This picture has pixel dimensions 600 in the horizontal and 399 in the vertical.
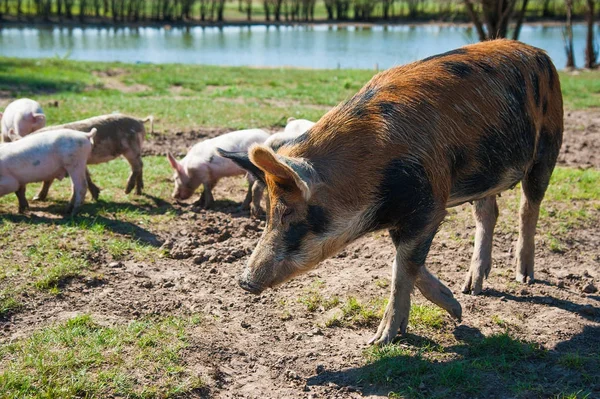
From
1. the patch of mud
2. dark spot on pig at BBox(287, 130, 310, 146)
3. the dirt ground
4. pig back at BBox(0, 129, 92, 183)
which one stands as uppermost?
dark spot on pig at BBox(287, 130, 310, 146)

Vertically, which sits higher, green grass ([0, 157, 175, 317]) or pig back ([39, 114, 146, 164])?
pig back ([39, 114, 146, 164])

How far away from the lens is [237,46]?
136ft

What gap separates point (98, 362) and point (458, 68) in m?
3.06

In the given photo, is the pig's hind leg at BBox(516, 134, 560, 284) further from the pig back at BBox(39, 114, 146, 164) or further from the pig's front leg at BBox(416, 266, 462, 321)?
the pig back at BBox(39, 114, 146, 164)

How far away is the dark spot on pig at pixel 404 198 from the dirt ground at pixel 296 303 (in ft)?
3.00

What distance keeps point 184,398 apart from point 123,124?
526 cm

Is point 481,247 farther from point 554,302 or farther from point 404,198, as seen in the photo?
point 404,198

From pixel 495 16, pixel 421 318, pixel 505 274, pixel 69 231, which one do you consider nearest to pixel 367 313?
pixel 421 318

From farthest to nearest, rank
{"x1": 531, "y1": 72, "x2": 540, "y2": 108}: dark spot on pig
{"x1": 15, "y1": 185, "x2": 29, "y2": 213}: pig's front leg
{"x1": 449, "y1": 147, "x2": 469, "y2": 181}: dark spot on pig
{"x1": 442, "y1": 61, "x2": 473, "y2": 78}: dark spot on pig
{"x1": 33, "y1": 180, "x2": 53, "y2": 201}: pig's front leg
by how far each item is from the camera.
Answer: {"x1": 33, "y1": 180, "x2": 53, "y2": 201}: pig's front leg, {"x1": 15, "y1": 185, "x2": 29, "y2": 213}: pig's front leg, {"x1": 531, "y1": 72, "x2": 540, "y2": 108}: dark spot on pig, {"x1": 442, "y1": 61, "x2": 473, "y2": 78}: dark spot on pig, {"x1": 449, "y1": 147, "x2": 469, "y2": 181}: dark spot on pig

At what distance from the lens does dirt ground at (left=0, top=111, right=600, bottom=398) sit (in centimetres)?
442

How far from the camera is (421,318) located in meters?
5.10

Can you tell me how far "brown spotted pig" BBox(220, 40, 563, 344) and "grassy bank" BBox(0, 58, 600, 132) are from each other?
293 inches

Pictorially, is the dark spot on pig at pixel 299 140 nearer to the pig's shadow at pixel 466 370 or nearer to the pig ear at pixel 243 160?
the pig ear at pixel 243 160

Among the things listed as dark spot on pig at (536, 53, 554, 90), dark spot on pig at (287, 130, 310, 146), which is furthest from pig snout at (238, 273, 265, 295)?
dark spot on pig at (536, 53, 554, 90)
